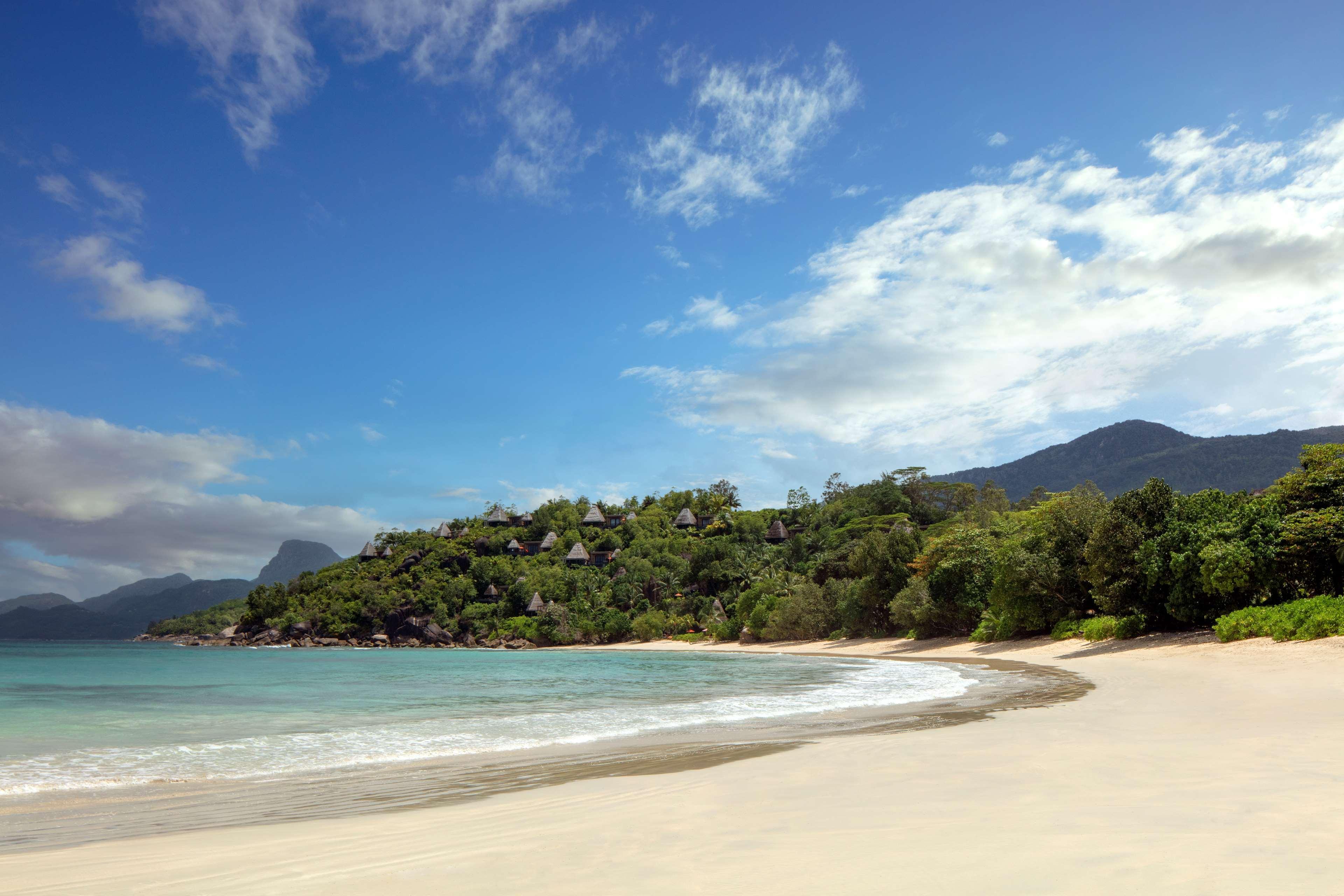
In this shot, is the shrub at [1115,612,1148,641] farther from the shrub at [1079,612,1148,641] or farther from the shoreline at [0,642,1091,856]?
the shoreline at [0,642,1091,856]

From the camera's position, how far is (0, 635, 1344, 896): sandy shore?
3.82 metres

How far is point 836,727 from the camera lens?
11.7m

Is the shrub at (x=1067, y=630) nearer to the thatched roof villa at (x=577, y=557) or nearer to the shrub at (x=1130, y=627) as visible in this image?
the shrub at (x=1130, y=627)

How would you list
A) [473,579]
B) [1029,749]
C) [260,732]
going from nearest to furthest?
[1029,749] < [260,732] < [473,579]

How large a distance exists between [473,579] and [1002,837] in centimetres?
10801

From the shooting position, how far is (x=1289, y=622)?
22.4 meters

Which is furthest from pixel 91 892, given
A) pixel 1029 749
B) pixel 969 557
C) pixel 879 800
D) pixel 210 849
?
pixel 969 557

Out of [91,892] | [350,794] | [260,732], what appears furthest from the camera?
[260,732]

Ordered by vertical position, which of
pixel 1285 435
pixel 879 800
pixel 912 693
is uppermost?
pixel 1285 435

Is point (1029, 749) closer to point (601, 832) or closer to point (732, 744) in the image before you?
point (732, 744)

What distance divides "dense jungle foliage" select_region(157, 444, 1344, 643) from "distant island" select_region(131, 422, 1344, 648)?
128 millimetres

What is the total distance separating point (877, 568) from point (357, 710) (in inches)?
1555

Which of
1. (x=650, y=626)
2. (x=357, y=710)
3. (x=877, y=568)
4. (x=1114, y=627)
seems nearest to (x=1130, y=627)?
(x=1114, y=627)

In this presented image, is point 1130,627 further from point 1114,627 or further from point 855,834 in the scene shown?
point 855,834
